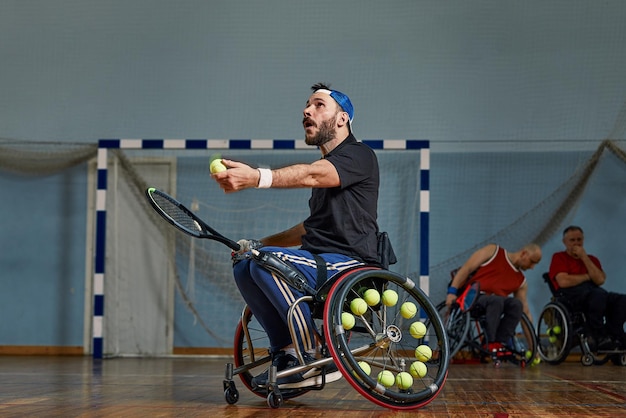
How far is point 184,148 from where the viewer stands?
632 centimetres

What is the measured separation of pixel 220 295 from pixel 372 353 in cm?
372

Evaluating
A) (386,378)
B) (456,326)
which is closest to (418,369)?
(386,378)

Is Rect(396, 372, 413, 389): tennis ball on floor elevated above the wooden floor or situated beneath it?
elevated above

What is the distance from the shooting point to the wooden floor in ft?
8.36

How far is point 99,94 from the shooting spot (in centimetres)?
698

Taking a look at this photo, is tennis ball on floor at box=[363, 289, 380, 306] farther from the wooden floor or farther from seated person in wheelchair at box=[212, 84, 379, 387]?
the wooden floor

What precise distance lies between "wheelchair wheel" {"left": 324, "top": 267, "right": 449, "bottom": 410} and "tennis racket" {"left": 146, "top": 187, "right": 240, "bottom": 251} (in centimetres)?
39

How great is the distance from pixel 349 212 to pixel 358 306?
1.16 feet

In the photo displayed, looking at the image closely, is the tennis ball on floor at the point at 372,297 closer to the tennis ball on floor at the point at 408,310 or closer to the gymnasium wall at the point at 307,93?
the tennis ball on floor at the point at 408,310

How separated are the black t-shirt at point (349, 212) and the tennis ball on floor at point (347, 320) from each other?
256 mm

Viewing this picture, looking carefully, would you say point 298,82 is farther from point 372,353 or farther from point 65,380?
point 372,353

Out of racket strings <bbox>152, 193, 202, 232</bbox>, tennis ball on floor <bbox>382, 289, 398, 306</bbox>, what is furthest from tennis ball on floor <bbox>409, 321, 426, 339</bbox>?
racket strings <bbox>152, 193, 202, 232</bbox>

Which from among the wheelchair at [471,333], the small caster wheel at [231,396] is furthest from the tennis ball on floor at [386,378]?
the wheelchair at [471,333]

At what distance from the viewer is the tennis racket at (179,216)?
8.64 ft
